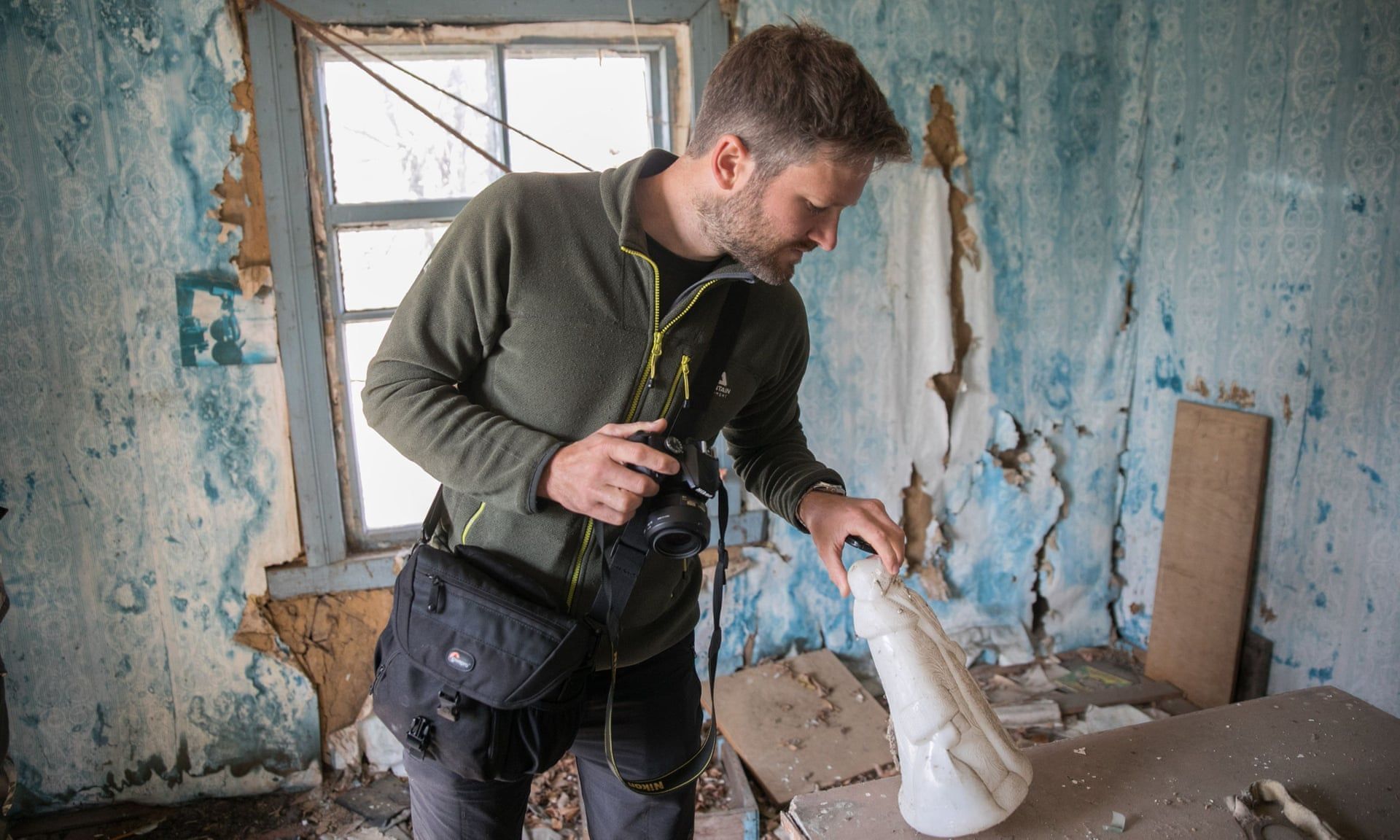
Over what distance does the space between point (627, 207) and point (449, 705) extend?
2.74 feet

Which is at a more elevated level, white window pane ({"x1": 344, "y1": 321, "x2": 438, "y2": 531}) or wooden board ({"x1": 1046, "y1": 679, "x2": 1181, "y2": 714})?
white window pane ({"x1": 344, "y1": 321, "x2": 438, "y2": 531})

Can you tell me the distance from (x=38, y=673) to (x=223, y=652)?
0.49m

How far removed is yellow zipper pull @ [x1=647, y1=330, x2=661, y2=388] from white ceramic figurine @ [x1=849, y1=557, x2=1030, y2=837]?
48 centimetres

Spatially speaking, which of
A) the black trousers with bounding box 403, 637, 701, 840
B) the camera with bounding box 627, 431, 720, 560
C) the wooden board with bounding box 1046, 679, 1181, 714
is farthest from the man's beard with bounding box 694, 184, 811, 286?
the wooden board with bounding box 1046, 679, 1181, 714

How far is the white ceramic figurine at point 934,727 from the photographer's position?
4.20 feet

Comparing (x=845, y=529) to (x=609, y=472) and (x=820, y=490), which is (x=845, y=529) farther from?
(x=609, y=472)

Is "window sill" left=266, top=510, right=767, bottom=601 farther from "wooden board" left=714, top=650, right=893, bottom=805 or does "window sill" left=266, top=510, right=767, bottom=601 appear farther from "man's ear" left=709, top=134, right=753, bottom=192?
"man's ear" left=709, top=134, right=753, bottom=192

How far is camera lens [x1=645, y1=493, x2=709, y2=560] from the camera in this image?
3.97ft

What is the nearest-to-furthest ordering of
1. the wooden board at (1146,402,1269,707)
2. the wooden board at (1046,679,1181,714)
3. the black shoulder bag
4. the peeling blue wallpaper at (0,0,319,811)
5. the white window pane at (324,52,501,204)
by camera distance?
the black shoulder bag
the peeling blue wallpaper at (0,0,319,811)
the white window pane at (324,52,501,204)
the wooden board at (1146,402,1269,707)
the wooden board at (1046,679,1181,714)

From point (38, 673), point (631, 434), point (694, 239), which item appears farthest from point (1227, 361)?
point (38, 673)

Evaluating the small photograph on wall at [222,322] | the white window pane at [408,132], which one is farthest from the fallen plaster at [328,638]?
the white window pane at [408,132]

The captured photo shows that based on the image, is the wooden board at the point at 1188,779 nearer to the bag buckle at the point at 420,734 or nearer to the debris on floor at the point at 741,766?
the bag buckle at the point at 420,734

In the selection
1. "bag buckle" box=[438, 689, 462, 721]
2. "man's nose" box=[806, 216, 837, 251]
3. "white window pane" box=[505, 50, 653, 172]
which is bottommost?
"bag buckle" box=[438, 689, 462, 721]

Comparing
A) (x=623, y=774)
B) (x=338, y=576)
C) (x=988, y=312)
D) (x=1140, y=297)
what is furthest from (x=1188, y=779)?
(x=338, y=576)
